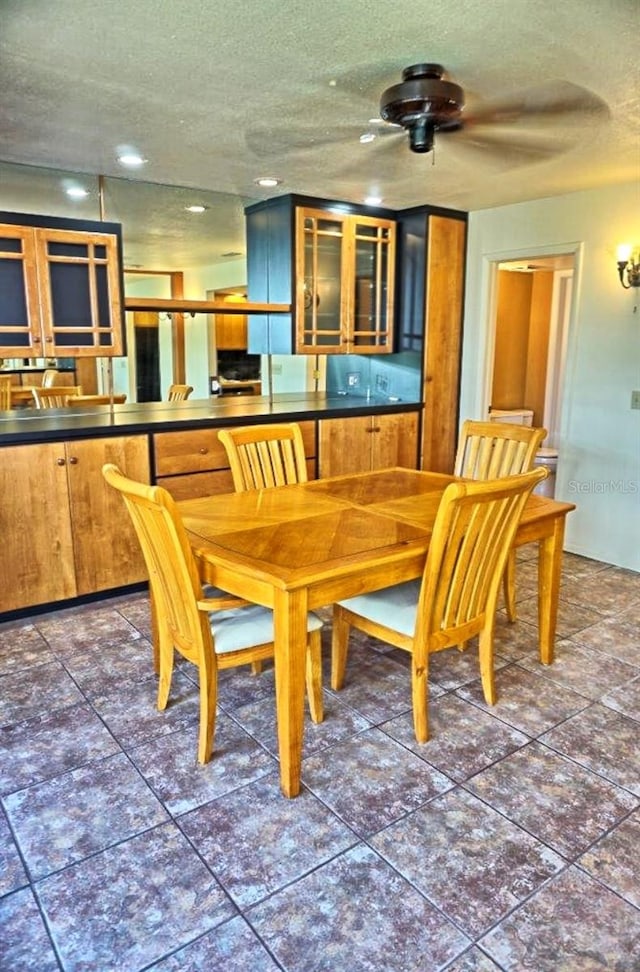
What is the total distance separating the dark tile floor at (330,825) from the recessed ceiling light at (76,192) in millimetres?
2493

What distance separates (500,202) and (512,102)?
2021 millimetres

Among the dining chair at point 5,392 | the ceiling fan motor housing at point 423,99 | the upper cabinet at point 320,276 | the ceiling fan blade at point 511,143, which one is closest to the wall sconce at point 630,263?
the ceiling fan blade at point 511,143

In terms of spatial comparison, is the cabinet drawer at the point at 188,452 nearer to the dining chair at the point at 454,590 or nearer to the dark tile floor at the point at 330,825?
the dark tile floor at the point at 330,825

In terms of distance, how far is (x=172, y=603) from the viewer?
214 cm

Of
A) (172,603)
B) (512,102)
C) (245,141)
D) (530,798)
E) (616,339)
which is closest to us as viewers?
(530,798)

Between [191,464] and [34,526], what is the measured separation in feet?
2.96

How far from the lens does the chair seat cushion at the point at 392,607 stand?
227 centimetres

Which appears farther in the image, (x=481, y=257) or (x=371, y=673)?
(x=481, y=257)

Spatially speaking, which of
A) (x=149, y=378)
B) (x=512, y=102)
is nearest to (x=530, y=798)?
(x=512, y=102)

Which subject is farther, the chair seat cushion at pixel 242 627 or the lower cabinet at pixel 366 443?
the lower cabinet at pixel 366 443

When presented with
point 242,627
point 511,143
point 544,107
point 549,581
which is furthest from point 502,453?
point 242,627

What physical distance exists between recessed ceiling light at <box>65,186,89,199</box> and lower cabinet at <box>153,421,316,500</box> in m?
1.40

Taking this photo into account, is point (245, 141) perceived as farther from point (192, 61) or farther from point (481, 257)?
point (481, 257)

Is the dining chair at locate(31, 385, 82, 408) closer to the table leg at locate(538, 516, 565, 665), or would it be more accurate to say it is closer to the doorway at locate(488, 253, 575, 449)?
the table leg at locate(538, 516, 565, 665)
